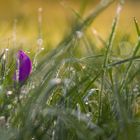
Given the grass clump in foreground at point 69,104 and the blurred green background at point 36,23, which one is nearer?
the grass clump in foreground at point 69,104

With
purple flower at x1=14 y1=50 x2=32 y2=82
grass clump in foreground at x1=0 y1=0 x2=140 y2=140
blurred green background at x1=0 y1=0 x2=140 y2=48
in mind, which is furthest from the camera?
blurred green background at x1=0 y1=0 x2=140 y2=48

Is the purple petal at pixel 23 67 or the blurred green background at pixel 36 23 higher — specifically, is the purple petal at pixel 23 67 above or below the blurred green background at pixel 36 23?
below

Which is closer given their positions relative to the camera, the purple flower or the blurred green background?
the purple flower

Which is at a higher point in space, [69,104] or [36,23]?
[36,23]

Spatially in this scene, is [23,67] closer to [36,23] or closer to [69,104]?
[69,104]

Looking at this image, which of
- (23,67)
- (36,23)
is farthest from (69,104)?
(36,23)

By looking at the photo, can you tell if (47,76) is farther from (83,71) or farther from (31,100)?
(83,71)

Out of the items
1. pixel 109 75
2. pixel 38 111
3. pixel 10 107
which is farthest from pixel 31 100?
pixel 109 75

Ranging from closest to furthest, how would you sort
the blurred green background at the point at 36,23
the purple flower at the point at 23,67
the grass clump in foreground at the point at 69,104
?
the grass clump in foreground at the point at 69,104 → the purple flower at the point at 23,67 → the blurred green background at the point at 36,23
